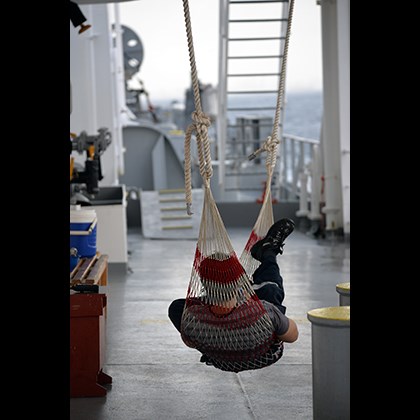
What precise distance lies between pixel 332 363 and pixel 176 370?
6.63 feet

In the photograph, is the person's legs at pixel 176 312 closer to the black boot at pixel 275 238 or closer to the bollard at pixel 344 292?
the black boot at pixel 275 238

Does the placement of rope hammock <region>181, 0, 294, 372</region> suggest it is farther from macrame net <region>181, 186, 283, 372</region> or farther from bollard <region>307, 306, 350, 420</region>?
bollard <region>307, 306, 350, 420</region>

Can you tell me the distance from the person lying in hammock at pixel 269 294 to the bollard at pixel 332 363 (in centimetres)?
13

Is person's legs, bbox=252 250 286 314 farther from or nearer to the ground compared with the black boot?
nearer to the ground

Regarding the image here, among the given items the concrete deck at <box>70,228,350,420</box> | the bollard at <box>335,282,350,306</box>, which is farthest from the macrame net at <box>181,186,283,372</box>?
the bollard at <box>335,282,350,306</box>

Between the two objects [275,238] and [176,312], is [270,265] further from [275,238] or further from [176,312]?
[176,312]

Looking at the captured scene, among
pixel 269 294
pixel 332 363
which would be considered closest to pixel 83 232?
pixel 269 294

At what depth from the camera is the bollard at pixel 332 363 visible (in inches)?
178

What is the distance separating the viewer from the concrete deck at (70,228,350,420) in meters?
5.39

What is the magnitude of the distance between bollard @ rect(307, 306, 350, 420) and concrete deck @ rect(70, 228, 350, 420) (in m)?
0.63
